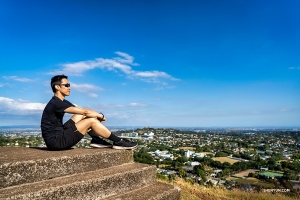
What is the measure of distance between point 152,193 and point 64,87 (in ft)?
7.61

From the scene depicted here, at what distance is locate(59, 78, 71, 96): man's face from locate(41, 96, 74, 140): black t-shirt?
27cm

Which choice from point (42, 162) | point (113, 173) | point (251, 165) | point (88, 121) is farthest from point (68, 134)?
point (251, 165)

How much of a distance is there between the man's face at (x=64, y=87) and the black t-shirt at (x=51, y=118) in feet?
0.89

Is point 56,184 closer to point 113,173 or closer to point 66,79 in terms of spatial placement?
point 113,173

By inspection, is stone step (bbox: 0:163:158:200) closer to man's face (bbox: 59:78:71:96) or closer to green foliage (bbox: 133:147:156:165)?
man's face (bbox: 59:78:71:96)

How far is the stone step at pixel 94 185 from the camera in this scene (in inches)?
97.9

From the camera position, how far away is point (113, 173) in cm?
326

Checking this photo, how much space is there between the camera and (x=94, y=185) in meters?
2.94

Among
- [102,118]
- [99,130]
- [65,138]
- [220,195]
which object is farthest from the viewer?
[220,195]

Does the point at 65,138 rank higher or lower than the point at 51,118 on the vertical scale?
lower

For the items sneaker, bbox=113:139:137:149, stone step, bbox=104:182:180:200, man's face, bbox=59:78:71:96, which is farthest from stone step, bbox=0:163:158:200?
man's face, bbox=59:78:71:96

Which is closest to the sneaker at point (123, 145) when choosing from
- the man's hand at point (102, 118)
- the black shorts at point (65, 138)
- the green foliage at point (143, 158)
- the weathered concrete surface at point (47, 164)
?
the weathered concrete surface at point (47, 164)

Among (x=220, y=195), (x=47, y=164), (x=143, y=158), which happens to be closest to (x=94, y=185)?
(x=47, y=164)

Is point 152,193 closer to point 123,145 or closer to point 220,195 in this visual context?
point 123,145
